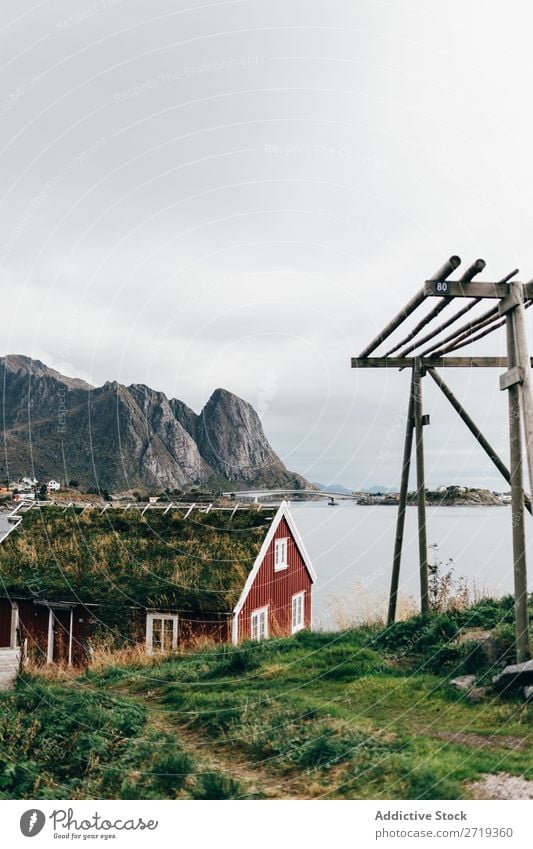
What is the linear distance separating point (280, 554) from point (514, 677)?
37.8 feet

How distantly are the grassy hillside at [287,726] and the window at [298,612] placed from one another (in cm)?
1014

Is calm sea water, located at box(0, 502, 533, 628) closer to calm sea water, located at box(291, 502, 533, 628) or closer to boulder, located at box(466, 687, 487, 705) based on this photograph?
calm sea water, located at box(291, 502, 533, 628)

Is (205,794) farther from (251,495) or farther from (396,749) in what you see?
(251,495)

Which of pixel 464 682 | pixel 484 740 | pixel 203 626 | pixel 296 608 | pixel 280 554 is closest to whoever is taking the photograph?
pixel 484 740

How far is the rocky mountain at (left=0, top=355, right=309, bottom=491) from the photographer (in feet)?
88.7

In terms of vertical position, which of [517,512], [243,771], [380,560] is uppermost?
[517,512]

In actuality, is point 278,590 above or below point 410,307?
below

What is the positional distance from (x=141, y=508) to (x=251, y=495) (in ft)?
10.7

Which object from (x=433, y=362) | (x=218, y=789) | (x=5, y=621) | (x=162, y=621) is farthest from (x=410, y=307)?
(x=5, y=621)

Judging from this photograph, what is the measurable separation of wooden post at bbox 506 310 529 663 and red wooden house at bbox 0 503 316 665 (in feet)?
25.8

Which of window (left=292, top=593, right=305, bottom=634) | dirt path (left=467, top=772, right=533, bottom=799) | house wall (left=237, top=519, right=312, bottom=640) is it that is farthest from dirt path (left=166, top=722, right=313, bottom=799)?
window (left=292, top=593, right=305, bottom=634)

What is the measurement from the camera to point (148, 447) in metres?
63.3

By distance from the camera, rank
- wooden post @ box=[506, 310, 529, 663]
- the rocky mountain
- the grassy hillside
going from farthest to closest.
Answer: the rocky mountain < wooden post @ box=[506, 310, 529, 663] < the grassy hillside

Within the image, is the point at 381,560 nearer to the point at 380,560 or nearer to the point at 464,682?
the point at 380,560
